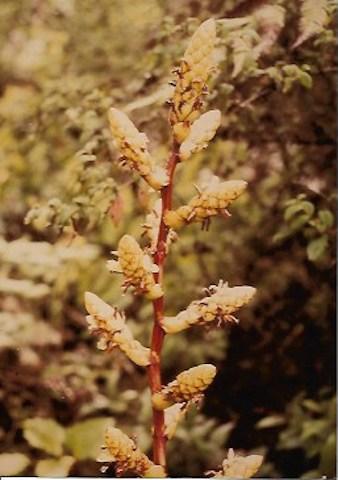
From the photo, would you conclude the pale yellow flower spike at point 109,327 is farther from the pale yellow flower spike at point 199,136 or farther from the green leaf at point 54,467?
the green leaf at point 54,467

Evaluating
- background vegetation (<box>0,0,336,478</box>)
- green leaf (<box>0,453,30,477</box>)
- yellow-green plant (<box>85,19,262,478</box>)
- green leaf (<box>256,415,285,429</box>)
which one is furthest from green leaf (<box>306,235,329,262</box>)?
green leaf (<box>0,453,30,477</box>)

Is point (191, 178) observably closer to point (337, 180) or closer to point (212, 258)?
point (212, 258)

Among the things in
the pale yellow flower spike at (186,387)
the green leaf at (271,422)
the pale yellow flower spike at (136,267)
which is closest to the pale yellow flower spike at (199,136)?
the pale yellow flower spike at (136,267)

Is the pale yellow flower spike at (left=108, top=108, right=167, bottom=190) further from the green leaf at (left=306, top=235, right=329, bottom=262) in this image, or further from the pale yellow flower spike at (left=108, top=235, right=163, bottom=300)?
the green leaf at (left=306, top=235, right=329, bottom=262)

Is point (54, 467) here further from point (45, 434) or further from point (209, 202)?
A: point (209, 202)

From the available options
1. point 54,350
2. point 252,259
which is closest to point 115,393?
point 54,350

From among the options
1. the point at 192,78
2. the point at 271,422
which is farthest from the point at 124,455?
the point at 271,422
